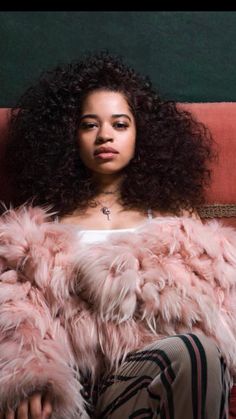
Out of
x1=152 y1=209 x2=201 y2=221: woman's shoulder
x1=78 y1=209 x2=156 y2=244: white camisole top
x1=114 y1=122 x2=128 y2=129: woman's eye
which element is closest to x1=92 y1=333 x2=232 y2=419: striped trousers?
x1=78 y1=209 x2=156 y2=244: white camisole top

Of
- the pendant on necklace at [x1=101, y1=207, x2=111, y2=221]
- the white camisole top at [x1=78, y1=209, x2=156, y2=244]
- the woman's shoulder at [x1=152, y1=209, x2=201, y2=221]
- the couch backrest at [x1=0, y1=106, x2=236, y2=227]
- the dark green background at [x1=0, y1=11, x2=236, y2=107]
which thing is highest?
the dark green background at [x1=0, y1=11, x2=236, y2=107]

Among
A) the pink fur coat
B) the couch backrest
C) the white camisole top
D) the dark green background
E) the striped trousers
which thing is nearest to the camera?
the striped trousers

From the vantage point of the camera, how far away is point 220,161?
1.63 metres

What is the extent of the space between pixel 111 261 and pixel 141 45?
34.3 inches

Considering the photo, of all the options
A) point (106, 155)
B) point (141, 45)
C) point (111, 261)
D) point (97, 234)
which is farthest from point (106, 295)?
point (141, 45)

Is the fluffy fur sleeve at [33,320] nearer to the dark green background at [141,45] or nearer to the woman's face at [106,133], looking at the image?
the woman's face at [106,133]

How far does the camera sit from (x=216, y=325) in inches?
47.5

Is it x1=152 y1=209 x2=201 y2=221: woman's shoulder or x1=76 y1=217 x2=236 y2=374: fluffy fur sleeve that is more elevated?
x1=152 y1=209 x2=201 y2=221: woman's shoulder

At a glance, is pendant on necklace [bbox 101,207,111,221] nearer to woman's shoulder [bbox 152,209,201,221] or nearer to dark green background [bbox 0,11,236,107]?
woman's shoulder [bbox 152,209,201,221]

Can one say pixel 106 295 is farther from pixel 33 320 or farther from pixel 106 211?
pixel 106 211

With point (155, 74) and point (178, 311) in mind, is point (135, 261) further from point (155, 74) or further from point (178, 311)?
point (155, 74)

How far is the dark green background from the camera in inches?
72.2

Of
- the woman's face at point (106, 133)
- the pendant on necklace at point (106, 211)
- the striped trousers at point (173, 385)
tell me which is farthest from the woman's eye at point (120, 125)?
the striped trousers at point (173, 385)

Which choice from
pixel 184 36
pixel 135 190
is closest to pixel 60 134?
pixel 135 190
